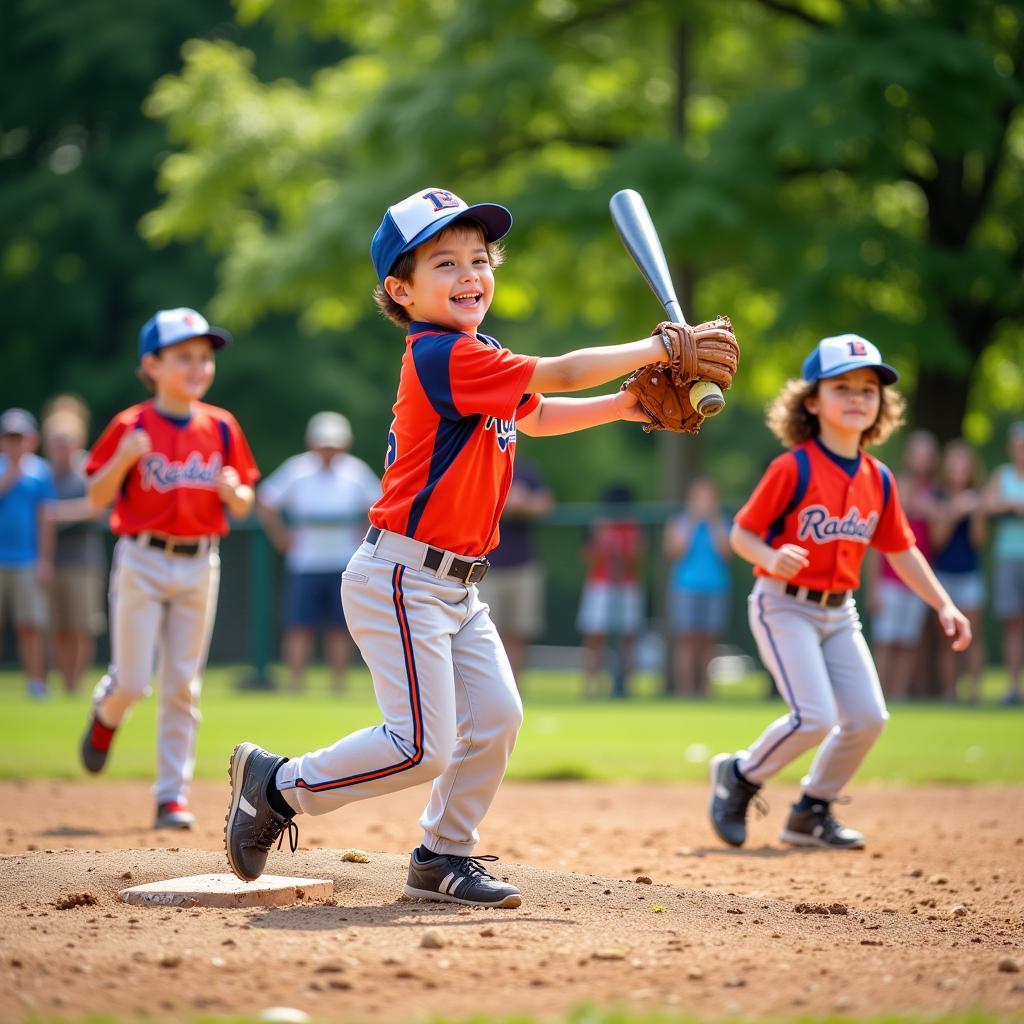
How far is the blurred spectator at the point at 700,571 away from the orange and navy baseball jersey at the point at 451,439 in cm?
963

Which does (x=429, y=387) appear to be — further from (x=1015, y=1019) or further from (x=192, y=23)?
(x=192, y=23)

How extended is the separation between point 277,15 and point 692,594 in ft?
28.2

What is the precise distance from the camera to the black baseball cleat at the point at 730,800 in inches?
268

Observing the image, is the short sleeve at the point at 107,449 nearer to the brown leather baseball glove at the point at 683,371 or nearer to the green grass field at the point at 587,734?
the green grass field at the point at 587,734

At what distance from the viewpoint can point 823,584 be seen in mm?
6641

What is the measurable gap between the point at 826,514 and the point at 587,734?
528 cm

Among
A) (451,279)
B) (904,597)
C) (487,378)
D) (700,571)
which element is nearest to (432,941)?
(487,378)

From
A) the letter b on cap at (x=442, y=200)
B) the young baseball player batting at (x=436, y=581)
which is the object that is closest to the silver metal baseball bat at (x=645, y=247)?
the young baseball player batting at (x=436, y=581)

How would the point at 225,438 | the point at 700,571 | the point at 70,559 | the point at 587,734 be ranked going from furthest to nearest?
the point at 700,571 < the point at 70,559 < the point at 587,734 < the point at 225,438

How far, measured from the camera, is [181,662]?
7.09m

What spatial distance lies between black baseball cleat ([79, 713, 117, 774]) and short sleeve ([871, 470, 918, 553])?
3.61 meters

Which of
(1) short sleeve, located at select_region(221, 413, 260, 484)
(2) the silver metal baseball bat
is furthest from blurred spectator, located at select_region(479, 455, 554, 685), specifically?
(2) the silver metal baseball bat

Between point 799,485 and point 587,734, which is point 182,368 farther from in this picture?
point 587,734

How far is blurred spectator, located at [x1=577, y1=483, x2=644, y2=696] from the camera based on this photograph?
50.2 feet
